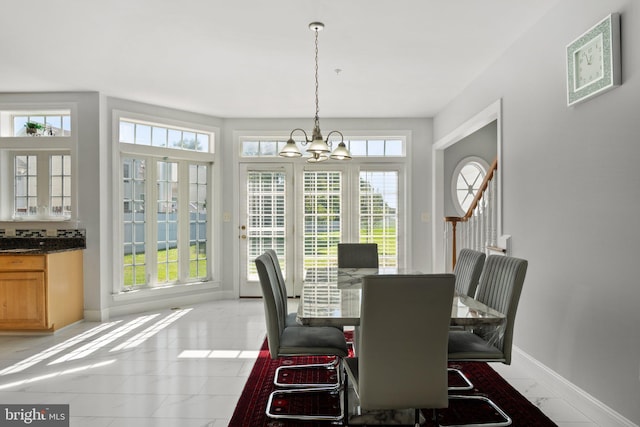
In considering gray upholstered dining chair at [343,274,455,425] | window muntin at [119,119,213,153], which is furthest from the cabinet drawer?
gray upholstered dining chair at [343,274,455,425]

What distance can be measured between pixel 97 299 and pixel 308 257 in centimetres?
270

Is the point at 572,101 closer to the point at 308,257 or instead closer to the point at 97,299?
the point at 308,257

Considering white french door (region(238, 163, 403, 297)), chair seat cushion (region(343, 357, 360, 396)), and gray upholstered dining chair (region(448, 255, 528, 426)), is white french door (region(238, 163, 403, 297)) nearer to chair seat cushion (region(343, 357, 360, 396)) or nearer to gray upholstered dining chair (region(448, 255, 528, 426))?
gray upholstered dining chair (region(448, 255, 528, 426))

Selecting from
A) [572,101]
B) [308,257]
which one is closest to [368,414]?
[572,101]

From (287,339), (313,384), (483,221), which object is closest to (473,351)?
(287,339)

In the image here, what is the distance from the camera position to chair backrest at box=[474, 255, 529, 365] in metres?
2.31

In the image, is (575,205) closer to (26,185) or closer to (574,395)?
(574,395)

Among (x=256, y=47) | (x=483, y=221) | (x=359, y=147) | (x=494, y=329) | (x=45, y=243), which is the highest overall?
(x=256, y=47)

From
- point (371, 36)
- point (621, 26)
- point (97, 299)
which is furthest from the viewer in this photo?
point (97, 299)

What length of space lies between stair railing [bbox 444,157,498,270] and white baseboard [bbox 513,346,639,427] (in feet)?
3.28

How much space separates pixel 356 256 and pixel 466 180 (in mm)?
3245

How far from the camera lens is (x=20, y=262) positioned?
421 centimetres

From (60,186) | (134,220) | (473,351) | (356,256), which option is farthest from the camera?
(134,220)

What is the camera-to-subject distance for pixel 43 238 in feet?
15.8
